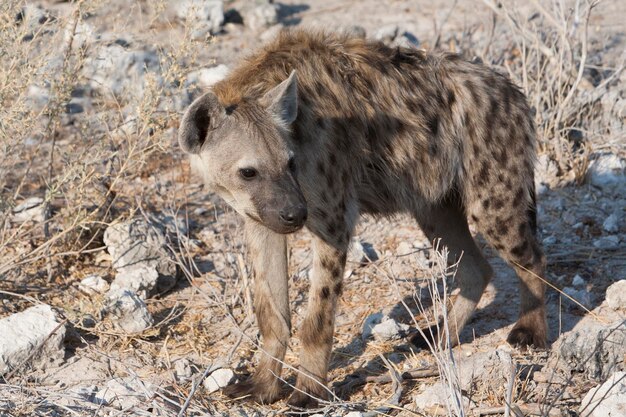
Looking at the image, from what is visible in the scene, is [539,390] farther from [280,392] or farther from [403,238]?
[403,238]

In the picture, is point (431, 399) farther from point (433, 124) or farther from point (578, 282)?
point (578, 282)

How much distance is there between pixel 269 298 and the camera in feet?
12.0

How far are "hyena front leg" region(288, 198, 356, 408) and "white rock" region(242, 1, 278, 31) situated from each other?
12.6ft

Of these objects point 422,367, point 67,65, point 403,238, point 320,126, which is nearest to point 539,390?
point 422,367

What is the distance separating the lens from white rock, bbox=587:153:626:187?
520cm

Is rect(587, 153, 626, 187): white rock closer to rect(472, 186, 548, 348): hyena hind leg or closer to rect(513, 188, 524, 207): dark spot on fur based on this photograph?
rect(472, 186, 548, 348): hyena hind leg

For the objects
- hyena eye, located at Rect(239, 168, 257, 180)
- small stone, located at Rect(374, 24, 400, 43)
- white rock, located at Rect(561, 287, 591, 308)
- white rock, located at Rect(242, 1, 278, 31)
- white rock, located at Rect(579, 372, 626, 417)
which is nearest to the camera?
white rock, located at Rect(579, 372, 626, 417)

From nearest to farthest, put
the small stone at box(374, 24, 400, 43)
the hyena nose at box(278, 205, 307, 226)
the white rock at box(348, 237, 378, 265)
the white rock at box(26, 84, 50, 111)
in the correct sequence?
the hyena nose at box(278, 205, 307, 226) < the white rock at box(348, 237, 378, 265) < the white rock at box(26, 84, 50, 111) < the small stone at box(374, 24, 400, 43)

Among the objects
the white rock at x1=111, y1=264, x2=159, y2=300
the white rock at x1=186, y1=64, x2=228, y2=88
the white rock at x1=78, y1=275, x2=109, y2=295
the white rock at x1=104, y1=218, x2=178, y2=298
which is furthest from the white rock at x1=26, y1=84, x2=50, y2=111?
the white rock at x1=111, y1=264, x2=159, y2=300

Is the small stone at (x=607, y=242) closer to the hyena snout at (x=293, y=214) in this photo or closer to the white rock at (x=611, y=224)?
the white rock at (x=611, y=224)

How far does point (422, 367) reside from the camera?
3.64m

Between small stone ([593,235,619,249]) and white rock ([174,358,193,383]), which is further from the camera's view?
small stone ([593,235,619,249])

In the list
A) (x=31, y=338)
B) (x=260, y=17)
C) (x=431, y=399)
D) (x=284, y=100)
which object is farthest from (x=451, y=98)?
(x=260, y=17)

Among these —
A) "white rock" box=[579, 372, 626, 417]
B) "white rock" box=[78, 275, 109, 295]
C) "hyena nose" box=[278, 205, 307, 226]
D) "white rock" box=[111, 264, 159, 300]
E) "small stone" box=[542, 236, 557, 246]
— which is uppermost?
"hyena nose" box=[278, 205, 307, 226]
